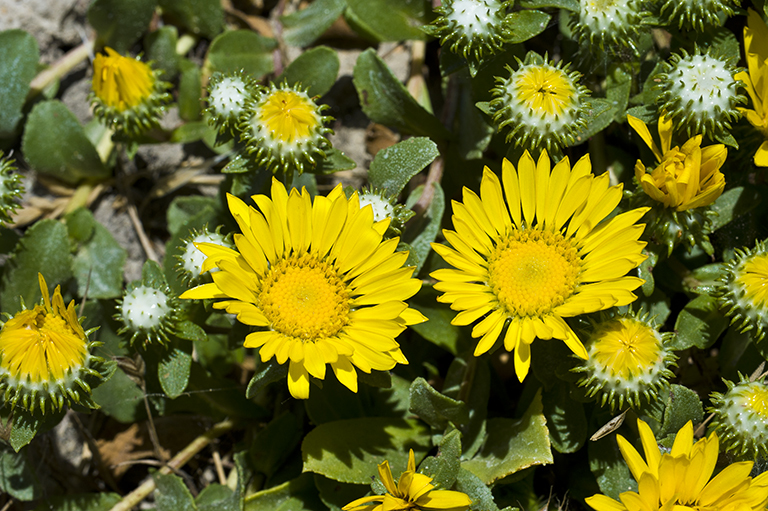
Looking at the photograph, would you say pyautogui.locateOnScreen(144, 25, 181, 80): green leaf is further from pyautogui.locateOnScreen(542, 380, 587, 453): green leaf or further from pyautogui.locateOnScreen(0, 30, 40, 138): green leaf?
pyautogui.locateOnScreen(542, 380, 587, 453): green leaf

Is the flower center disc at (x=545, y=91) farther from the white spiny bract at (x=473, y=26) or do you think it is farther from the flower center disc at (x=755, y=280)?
the flower center disc at (x=755, y=280)

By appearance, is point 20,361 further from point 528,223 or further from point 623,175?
point 623,175

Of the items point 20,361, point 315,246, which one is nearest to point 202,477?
point 20,361

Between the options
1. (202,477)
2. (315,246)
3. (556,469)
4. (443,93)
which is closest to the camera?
(315,246)

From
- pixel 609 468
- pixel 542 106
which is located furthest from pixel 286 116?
pixel 609 468

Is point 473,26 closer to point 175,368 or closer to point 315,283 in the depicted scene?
point 315,283

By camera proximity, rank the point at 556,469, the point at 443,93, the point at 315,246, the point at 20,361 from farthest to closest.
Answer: the point at 443,93, the point at 556,469, the point at 315,246, the point at 20,361
